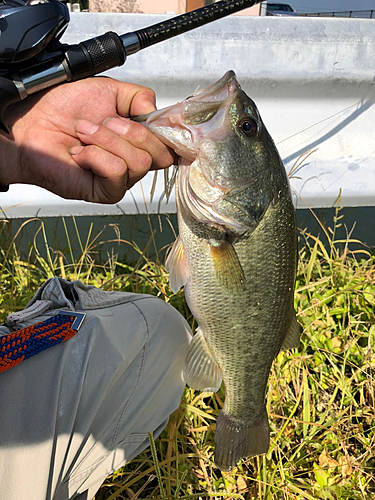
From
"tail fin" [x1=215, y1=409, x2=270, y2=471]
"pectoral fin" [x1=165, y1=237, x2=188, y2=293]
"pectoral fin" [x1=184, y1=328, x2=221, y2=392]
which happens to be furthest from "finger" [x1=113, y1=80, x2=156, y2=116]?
"tail fin" [x1=215, y1=409, x2=270, y2=471]

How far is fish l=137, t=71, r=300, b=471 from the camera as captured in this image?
1.27 metres

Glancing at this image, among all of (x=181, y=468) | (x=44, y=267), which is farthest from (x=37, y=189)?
(x=181, y=468)

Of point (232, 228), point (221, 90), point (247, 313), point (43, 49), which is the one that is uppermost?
point (43, 49)

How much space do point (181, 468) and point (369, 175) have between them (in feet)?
7.52

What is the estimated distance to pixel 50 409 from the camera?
1175 millimetres

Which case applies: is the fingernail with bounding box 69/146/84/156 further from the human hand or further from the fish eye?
the fish eye

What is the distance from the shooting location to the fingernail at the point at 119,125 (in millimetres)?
1288

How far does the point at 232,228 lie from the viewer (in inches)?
52.4

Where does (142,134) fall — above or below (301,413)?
above

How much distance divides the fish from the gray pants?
26 cm

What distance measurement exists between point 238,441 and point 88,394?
0.68 m

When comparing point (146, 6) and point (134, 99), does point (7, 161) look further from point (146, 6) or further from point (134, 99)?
point (146, 6)

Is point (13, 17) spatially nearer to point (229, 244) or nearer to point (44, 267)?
point (229, 244)

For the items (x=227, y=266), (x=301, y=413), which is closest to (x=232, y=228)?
(x=227, y=266)
